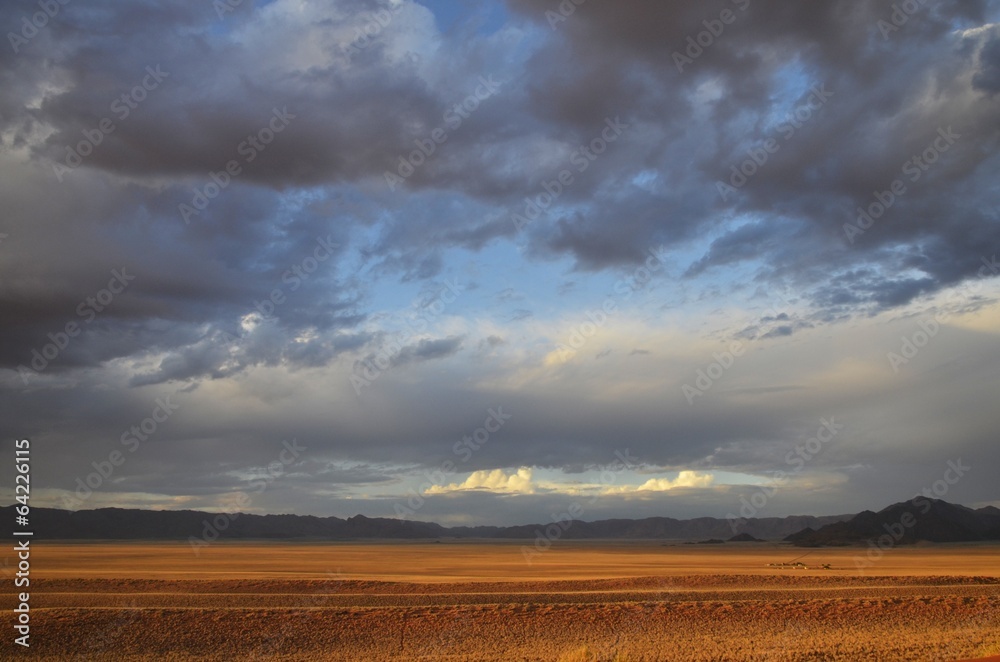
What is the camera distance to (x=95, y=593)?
3247cm

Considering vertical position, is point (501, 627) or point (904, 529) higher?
point (501, 627)

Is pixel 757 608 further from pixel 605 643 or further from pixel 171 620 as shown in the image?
pixel 171 620

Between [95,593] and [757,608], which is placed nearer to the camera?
[757,608]

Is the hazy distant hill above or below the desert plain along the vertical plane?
below

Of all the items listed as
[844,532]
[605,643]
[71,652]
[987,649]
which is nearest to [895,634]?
[987,649]

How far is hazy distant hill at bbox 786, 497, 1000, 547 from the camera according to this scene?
15662 cm

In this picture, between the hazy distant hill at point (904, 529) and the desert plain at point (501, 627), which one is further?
the hazy distant hill at point (904, 529)

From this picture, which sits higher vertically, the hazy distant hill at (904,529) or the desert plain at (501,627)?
the desert plain at (501,627)

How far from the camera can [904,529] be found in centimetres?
16162

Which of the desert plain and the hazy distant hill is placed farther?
the hazy distant hill

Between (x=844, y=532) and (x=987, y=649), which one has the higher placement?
(x=987, y=649)

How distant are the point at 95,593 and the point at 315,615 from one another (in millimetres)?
14117

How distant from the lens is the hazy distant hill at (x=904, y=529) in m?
157

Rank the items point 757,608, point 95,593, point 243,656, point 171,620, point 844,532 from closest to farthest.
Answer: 1. point 243,656
2. point 171,620
3. point 757,608
4. point 95,593
5. point 844,532
